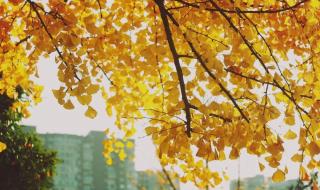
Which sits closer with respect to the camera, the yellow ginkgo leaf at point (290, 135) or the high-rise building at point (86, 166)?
the yellow ginkgo leaf at point (290, 135)

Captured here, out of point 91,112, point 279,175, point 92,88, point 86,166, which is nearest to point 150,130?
point 91,112

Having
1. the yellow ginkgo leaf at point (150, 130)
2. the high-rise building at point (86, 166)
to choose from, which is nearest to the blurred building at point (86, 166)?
the high-rise building at point (86, 166)

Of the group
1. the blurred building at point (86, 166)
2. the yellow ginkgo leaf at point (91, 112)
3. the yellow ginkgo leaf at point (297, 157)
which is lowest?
the yellow ginkgo leaf at point (297, 157)

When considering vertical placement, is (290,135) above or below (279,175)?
above

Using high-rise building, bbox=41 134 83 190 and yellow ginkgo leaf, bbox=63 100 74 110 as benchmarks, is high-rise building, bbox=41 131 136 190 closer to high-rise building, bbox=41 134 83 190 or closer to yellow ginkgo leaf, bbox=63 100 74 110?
high-rise building, bbox=41 134 83 190

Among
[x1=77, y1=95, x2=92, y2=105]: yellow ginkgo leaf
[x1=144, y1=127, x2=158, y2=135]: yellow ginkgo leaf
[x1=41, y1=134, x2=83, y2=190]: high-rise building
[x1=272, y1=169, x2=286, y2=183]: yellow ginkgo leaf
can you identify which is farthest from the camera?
[x1=41, y1=134, x2=83, y2=190]: high-rise building

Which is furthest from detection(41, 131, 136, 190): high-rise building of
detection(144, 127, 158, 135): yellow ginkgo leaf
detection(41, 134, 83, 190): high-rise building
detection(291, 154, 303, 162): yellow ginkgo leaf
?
detection(291, 154, 303, 162): yellow ginkgo leaf

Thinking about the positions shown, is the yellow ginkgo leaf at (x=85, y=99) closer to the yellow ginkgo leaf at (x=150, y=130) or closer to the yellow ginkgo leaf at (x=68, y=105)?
the yellow ginkgo leaf at (x=68, y=105)

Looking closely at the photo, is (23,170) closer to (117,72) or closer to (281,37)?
(117,72)

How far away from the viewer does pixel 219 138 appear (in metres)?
2.98

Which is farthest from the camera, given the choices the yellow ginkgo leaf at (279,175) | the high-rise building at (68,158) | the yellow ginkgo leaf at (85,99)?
the high-rise building at (68,158)

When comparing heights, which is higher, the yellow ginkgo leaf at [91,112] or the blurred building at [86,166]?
the blurred building at [86,166]

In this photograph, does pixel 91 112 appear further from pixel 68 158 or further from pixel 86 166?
pixel 86 166

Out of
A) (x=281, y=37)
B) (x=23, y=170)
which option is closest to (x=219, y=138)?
(x=281, y=37)
